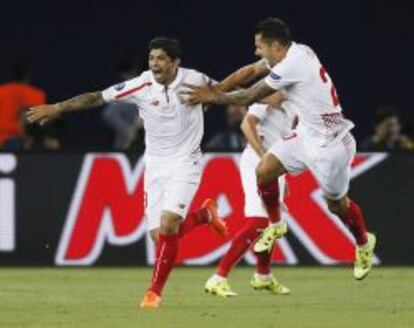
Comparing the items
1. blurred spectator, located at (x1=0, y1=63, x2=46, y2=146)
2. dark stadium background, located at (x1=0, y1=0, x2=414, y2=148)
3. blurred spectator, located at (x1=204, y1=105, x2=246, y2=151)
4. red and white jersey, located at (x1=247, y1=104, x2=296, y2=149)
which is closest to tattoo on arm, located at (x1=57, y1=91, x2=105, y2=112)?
red and white jersey, located at (x1=247, y1=104, x2=296, y2=149)

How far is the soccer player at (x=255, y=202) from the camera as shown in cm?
1408

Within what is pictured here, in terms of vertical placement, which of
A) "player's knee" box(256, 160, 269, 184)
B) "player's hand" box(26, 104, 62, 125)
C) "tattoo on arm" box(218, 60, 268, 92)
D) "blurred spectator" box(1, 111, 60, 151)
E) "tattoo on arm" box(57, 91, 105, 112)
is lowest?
"blurred spectator" box(1, 111, 60, 151)

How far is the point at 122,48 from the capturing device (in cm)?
2192

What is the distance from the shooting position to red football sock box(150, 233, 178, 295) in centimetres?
1298

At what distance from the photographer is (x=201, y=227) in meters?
17.8

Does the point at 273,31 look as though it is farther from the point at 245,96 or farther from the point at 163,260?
the point at 163,260

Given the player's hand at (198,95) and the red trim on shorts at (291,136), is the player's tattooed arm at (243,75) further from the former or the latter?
the red trim on shorts at (291,136)

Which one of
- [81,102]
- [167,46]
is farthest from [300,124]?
[81,102]

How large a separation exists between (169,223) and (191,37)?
9179mm

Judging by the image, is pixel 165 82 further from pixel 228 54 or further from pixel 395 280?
pixel 228 54

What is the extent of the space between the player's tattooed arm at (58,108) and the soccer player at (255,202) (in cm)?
164

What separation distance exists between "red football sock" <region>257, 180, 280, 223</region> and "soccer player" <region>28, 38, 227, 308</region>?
57 centimetres

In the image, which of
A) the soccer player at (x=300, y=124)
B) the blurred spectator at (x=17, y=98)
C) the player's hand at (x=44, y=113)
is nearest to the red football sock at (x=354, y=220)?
the soccer player at (x=300, y=124)

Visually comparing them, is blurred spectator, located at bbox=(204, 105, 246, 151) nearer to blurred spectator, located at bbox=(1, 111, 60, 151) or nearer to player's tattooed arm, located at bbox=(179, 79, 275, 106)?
blurred spectator, located at bbox=(1, 111, 60, 151)
